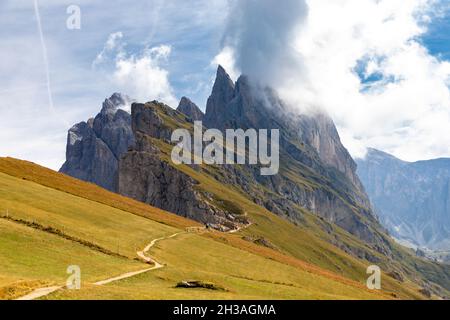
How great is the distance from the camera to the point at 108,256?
5797cm

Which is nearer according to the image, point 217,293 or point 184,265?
point 217,293

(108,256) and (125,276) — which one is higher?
(108,256)

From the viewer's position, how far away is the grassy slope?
142 feet

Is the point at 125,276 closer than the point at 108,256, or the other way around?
the point at 125,276

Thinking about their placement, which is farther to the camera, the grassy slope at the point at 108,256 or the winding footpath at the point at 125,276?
the grassy slope at the point at 108,256

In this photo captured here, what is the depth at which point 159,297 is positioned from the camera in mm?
34406

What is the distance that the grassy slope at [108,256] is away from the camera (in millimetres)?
43381

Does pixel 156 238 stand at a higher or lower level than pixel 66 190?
lower

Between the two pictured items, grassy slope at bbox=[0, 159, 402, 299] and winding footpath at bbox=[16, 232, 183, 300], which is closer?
winding footpath at bbox=[16, 232, 183, 300]
